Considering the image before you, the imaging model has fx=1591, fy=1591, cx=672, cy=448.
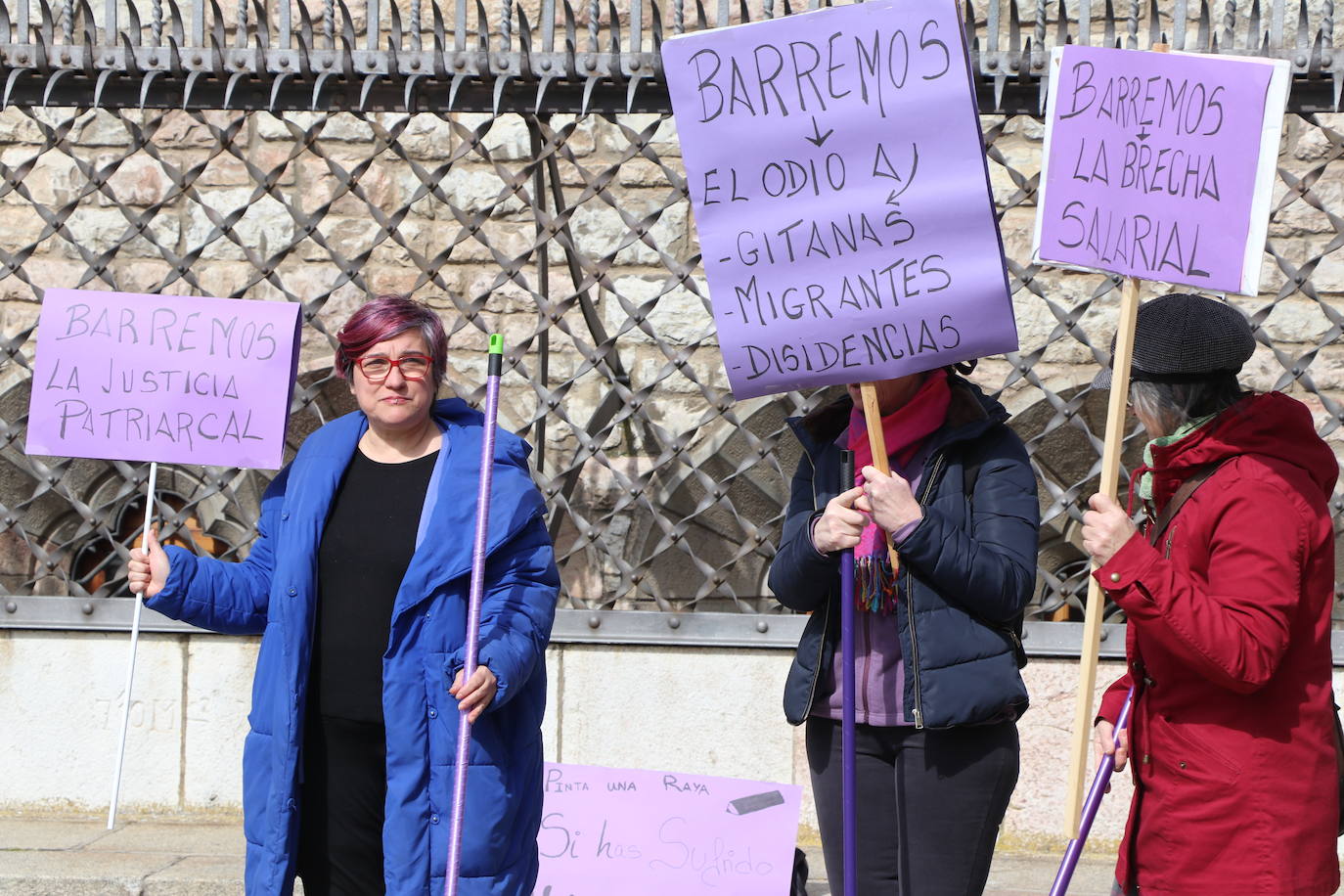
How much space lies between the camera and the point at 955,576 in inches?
102

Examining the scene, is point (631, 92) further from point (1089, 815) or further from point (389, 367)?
point (1089, 815)

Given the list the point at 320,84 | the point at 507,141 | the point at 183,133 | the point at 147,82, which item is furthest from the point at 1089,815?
the point at 183,133

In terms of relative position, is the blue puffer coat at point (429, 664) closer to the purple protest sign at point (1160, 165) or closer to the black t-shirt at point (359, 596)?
the black t-shirt at point (359, 596)

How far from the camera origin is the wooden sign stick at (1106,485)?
2449 mm

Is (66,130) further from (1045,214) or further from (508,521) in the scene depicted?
(1045,214)

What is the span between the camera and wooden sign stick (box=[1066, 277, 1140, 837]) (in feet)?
8.04

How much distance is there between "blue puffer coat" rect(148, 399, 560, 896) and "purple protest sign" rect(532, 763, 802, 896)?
1.04 meters

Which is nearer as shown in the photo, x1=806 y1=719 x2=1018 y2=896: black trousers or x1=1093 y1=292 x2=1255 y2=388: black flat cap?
x1=1093 y1=292 x2=1255 y2=388: black flat cap

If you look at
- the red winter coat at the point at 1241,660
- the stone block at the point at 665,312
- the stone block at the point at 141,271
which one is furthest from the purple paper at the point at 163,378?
the stone block at the point at 141,271

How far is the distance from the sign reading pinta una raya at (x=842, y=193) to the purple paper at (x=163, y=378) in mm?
1315

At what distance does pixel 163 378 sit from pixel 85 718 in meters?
1.64

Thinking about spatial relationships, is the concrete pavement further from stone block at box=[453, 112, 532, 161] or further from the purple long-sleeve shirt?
stone block at box=[453, 112, 532, 161]

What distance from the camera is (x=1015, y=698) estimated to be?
269 cm

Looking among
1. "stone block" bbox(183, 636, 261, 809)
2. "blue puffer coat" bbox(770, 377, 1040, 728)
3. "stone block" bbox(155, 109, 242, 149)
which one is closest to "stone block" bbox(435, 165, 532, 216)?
"stone block" bbox(155, 109, 242, 149)
